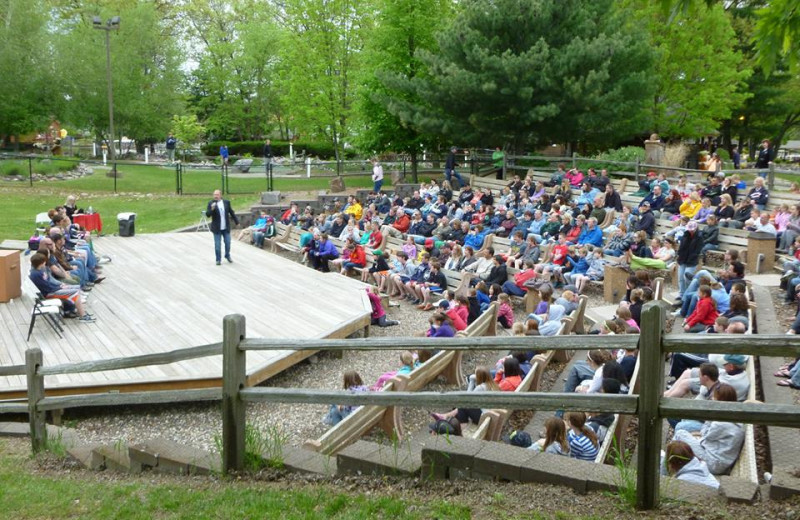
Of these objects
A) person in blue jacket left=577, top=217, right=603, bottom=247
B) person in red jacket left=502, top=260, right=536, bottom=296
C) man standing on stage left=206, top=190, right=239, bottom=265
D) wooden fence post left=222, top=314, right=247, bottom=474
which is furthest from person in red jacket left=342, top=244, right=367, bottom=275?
wooden fence post left=222, top=314, right=247, bottom=474

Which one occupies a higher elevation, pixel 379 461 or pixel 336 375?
pixel 379 461

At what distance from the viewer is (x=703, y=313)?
10055 millimetres

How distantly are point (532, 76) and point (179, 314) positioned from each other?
15028 mm

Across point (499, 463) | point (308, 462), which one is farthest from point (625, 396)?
point (308, 462)

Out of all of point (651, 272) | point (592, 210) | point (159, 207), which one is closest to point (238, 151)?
point (159, 207)

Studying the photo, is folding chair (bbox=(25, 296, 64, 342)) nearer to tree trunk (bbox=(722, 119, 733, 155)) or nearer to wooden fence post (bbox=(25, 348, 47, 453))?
wooden fence post (bbox=(25, 348, 47, 453))

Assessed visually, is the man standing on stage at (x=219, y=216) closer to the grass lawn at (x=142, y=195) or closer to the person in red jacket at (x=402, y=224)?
the person in red jacket at (x=402, y=224)

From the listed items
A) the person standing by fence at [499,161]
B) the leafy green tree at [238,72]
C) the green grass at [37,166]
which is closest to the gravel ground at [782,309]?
the person standing by fence at [499,161]

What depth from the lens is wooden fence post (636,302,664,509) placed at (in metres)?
3.55

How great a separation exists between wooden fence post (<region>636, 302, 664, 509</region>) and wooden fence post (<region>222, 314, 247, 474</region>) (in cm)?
229

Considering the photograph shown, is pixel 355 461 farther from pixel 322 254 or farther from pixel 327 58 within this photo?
pixel 327 58

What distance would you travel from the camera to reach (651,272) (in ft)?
46.2

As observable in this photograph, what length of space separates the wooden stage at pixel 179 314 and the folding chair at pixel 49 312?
12cm

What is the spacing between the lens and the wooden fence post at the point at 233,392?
14.8ft
